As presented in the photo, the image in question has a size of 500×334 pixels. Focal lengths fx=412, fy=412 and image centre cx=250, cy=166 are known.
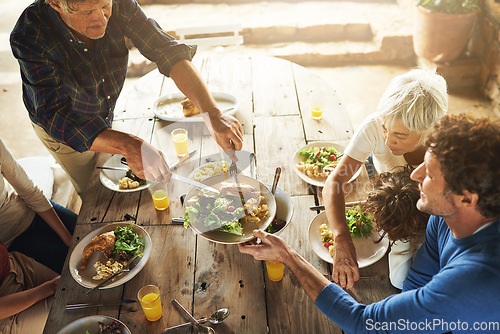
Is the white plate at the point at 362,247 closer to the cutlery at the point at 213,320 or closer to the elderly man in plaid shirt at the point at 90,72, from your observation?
the cutlery at the point at 213,320

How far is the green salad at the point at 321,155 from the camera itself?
7.20 ft

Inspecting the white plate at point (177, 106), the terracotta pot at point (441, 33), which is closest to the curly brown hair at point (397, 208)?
the white plate at point (177, 106)

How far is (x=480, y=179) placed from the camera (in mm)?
1162

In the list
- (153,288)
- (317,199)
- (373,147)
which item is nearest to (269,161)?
(317,199)

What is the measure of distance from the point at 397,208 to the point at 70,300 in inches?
52.0

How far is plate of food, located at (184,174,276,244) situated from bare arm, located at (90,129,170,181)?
0.63 feet

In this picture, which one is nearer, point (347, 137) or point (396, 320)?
point (396, 320)

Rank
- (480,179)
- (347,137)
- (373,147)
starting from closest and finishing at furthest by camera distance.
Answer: (480,179) < (373,147) < (347,137)

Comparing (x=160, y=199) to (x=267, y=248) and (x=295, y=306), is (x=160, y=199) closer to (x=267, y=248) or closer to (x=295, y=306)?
(x=267, y=248)

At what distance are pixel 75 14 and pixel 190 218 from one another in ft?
3.42

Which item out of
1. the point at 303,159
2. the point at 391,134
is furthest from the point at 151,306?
the point at 391,134

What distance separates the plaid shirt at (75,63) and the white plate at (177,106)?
12.6 inches

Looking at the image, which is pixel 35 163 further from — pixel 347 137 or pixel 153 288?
pixel 347 137

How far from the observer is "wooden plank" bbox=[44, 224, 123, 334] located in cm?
155
